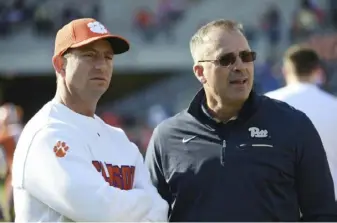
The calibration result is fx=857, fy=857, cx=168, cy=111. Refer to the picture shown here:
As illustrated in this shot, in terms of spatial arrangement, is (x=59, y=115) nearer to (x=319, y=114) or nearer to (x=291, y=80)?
(x=319, y=114)

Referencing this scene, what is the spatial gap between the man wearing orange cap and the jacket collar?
0.37 meters

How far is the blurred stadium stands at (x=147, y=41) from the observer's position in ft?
79.1

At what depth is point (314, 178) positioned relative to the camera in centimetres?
353

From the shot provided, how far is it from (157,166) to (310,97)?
1.84m

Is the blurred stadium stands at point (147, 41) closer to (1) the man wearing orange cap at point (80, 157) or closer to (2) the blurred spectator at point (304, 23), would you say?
(2) the blurred spectator at point (304, 23)

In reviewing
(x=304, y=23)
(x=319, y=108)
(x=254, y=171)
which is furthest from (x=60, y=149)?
(x=304, y=23)

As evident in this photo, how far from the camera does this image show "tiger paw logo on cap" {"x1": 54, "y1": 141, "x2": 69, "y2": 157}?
125 inches

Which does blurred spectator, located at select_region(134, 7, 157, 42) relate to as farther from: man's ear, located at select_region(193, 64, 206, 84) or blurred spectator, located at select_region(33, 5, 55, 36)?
man's ear, located at select_region(193, 64, 206, 84)

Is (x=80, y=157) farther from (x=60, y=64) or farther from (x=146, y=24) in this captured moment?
(x=146, y=24)

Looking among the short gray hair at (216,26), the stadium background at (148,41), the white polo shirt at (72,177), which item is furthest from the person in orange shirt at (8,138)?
the stadium background at (148,41)

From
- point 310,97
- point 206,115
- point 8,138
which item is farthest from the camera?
point 8,138

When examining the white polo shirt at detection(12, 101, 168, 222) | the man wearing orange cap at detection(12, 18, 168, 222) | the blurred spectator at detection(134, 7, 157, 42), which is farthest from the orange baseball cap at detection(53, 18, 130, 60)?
the blurred spectator at detection(134, 7, 157, 42)

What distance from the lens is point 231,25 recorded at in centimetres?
370

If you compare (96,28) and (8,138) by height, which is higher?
(96,28)
